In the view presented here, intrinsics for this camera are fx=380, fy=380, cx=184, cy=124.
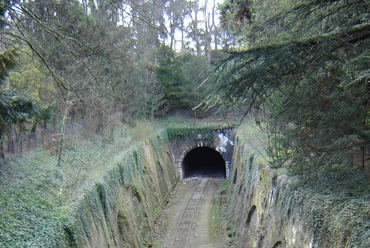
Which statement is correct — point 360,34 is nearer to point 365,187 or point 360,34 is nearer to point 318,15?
point 318,15

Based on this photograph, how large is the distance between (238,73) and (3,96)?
744cm

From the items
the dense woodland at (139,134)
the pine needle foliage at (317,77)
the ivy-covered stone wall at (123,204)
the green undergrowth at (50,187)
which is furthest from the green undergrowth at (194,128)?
the pine needle foliage at (317,77)

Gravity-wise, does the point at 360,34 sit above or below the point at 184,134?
above

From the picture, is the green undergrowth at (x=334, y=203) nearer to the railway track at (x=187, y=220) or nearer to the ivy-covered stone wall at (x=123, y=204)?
the ivy-covered stone wall at (x=123, y=204)

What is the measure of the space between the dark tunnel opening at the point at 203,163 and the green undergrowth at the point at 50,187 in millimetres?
16254

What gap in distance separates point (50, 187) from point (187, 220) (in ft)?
34.8

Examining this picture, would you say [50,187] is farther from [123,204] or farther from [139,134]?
[139,134]

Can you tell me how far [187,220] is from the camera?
21578mm

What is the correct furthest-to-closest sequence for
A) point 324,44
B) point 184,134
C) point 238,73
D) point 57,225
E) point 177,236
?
point 184,134 < point 177,236 < point 57,225 < point 238,73 < point 324,44

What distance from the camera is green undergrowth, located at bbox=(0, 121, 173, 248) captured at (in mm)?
9211

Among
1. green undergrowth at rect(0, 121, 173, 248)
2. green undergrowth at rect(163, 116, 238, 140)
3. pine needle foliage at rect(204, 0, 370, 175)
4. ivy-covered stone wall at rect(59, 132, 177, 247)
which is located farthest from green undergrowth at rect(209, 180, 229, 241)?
pine needle foliage at rect(204, 0, 370, 175)

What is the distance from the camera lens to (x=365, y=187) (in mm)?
7785

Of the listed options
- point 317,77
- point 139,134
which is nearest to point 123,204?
point 139,134

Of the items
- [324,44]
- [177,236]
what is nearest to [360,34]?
[324,44]
